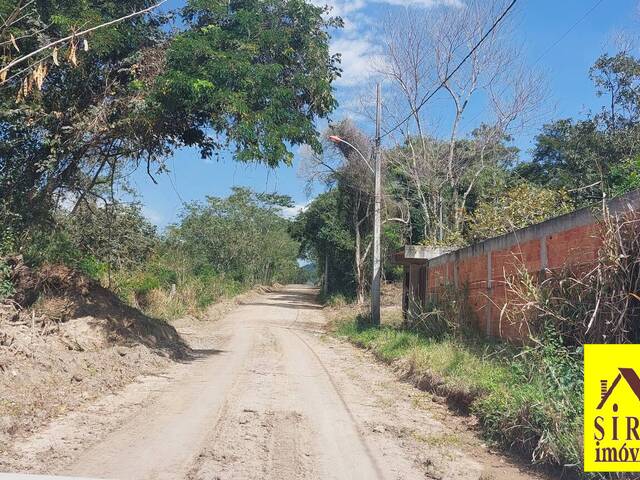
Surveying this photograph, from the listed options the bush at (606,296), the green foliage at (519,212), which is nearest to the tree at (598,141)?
the green foliage at (519,212)

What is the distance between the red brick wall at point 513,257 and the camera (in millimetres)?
8766

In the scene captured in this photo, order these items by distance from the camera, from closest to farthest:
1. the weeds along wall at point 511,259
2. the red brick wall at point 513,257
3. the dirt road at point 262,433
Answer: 1. the dirt road at point 262,433
2. the weeds along wall at point 511,259
3. the red brick wall at point 513,257

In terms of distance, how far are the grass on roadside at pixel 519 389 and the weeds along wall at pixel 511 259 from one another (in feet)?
2.89

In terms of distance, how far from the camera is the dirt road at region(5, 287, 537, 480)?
5.91m

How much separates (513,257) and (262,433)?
6489 mm

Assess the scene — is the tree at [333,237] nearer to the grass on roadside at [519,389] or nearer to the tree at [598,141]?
the tree at [598,141]

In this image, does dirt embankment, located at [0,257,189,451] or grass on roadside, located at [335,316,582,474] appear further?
dirt embankment, located at [0,257,189,451]

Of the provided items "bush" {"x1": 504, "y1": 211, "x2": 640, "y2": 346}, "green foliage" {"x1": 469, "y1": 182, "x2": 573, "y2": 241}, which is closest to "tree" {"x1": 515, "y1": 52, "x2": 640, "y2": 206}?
"green foliage" {"x1": 469, "y1": 182, "x2": 573, "y2": 241}

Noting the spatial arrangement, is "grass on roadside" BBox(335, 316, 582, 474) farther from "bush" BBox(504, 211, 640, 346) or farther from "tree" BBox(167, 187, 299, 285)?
"tree" BBox(167, 187, 299, 285)

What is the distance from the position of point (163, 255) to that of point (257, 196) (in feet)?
86.2

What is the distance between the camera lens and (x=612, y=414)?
5.00 metres

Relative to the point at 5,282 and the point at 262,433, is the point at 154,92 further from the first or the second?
the point at 262,433

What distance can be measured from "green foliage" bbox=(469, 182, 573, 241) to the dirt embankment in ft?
30.7

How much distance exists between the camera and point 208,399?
30.6 feet
